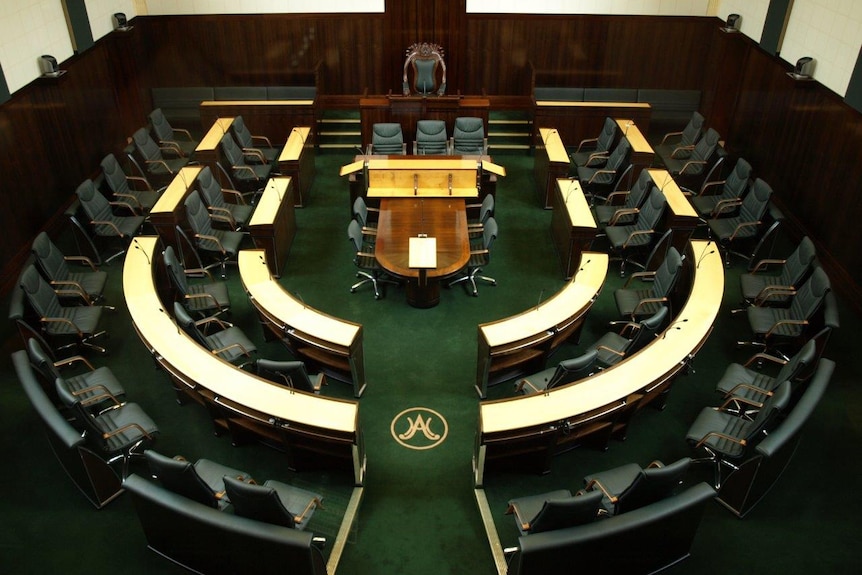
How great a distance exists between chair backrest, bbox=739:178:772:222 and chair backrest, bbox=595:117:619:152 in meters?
2.40

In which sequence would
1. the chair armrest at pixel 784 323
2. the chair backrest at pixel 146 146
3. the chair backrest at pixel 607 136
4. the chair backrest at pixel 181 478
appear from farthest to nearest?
the chair backrest at pixel 607 136
the chair backrest at pixel 146 146
the chair armrest at pixel 784 323
the chair backrest at pixel 181 478

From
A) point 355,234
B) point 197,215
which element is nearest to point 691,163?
point 355,234

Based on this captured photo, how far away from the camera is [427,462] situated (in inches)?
237

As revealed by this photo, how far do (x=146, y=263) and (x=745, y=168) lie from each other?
24.9ft

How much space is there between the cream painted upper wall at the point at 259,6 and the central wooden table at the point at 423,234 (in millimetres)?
4953

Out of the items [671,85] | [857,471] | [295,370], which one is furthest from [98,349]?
[671,85]

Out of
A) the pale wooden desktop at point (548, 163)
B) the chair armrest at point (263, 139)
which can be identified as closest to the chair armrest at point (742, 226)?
the pale wooden desktop at point (548, 163)

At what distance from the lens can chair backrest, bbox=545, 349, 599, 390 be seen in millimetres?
5812

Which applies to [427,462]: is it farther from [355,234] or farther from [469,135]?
[469,135]

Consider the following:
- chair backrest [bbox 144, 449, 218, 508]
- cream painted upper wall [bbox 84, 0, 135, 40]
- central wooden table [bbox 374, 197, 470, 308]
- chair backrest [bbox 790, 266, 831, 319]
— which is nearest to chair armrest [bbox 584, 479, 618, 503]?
chair backrest [bbox 144, 449, 218, 508]

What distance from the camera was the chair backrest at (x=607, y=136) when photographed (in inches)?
410

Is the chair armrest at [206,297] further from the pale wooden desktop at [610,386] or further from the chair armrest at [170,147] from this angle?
the chair armrest at [170,147]

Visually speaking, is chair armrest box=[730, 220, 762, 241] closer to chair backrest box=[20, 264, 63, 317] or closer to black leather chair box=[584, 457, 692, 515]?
black leather chair box=[584, 457, 692, 515]

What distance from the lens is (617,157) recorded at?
9883 mm
